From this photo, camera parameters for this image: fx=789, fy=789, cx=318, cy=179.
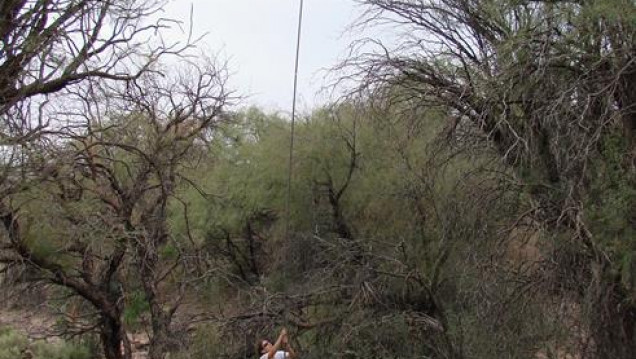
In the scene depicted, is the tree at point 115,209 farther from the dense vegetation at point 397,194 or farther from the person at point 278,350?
the person at point 278,350

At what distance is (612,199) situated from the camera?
9.97 meters

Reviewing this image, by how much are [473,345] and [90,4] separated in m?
9.23

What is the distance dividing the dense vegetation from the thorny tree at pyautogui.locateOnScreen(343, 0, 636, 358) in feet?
0.11

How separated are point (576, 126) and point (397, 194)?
8238mm

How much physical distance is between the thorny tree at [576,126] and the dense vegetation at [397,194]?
32 millimetres

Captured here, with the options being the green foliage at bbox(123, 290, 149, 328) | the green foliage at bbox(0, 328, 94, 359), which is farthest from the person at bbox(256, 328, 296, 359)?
the green foliage at bbox(0, 328, 94, 359)

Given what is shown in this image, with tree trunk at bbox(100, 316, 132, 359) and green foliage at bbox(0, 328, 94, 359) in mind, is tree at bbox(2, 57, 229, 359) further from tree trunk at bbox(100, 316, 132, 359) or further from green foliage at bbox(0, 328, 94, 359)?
green foliage at bbox(0, 328, 94, 359)

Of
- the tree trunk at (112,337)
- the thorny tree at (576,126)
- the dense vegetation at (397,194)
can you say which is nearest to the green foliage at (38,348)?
the dense vegetation at (397,194)

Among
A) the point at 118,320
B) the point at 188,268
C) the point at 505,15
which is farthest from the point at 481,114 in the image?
the point at 118,320

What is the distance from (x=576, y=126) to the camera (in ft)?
32.6

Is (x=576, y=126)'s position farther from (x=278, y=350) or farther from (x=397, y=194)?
(x=397, y=194)

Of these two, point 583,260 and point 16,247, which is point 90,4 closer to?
point 16,247

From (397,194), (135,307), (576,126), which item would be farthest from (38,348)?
(576,126)

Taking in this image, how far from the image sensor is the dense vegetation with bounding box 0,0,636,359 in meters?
9.98
